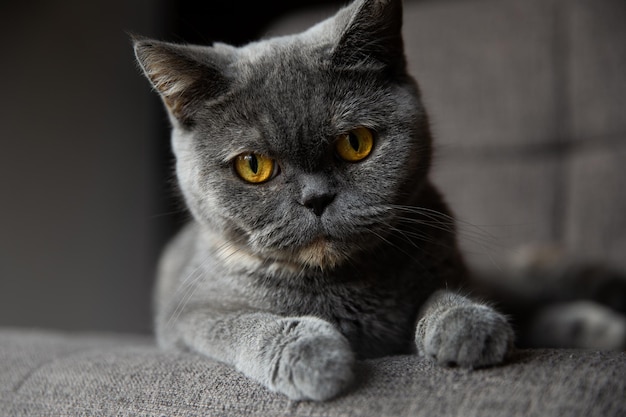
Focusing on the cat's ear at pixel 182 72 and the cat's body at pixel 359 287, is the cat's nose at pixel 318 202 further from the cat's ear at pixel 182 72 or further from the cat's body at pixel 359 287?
the cat's ear at pixel 182 72

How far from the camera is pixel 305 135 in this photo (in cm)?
95

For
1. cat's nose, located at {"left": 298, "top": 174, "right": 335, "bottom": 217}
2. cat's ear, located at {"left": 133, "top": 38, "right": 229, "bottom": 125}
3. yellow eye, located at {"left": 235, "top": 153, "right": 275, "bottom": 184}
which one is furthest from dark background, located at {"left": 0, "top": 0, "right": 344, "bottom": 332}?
cat's nose, located at {"left": 298, "top": 174, "right": 335, "bottom": 217}

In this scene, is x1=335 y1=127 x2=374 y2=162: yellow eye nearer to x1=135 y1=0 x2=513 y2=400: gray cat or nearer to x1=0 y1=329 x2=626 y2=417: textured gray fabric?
x1=135 y1=0 x2=513 y2=400: gray cat

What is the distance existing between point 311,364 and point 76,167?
188cm

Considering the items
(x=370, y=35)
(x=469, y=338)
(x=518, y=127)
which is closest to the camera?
(x=469, y=338)

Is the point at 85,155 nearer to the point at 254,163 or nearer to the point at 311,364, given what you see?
the point at 254,163

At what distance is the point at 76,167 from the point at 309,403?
74.4 inches

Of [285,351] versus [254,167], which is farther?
[254,167]

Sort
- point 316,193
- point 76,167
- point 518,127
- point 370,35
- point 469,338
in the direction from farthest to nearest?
point 76,167
point 518,127
point 370,35
point 316,193
point 469,338

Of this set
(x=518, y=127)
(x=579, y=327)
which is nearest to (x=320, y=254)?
(x=579, y=327)

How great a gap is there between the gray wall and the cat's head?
55.5 inches

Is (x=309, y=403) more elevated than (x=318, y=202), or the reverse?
(x=318, y=202)

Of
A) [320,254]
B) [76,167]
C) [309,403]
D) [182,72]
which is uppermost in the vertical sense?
[182,72]

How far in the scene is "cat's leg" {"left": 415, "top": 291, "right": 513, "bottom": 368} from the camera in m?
0.81
